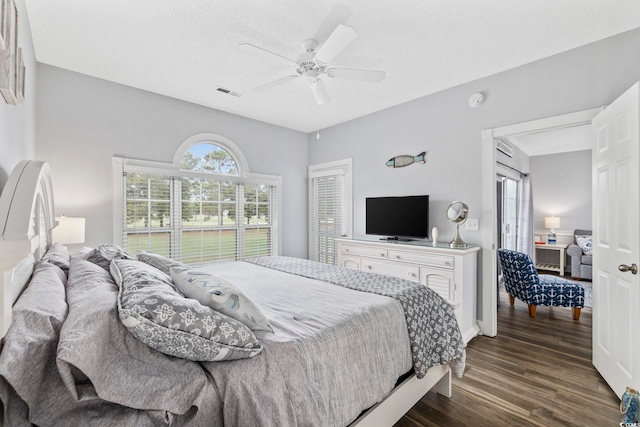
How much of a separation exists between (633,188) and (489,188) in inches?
51.6

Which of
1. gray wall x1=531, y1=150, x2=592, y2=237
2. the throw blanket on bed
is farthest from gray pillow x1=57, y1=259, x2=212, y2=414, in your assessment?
gray wall x1=531, y1=150, x2=592, y2=237

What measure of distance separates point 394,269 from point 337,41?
255cm

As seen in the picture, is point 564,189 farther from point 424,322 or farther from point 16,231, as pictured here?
point 16,231

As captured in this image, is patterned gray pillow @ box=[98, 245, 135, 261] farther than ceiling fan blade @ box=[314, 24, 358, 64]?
No

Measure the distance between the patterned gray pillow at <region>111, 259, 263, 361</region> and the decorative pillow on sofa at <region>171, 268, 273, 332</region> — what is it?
104 millimetres

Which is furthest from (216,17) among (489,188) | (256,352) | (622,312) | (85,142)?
(622,312)

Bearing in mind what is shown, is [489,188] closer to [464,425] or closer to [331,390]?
[464,425]

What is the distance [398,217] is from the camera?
3916mm

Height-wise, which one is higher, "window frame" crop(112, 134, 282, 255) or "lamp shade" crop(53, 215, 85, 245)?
"window frame" crop(112, 134, 282, 255)

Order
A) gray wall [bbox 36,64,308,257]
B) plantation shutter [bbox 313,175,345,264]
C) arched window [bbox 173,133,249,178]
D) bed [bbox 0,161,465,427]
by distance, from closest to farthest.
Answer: bed [bbox 0,161,465,427] < gray wall [bbox 36,64,308,257] < arched window [bbox 173,133,249,178] < plantation shutter [bbox 313,175,345,264]

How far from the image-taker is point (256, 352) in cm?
114

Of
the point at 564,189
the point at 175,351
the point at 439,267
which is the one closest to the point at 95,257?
the point at 175,351

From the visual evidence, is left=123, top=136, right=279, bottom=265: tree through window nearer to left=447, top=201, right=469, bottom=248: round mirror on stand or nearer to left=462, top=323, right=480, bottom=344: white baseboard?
left=447, top=201, right=469, bottom=248: round mirror on stand

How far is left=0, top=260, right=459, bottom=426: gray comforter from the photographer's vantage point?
0.83m
